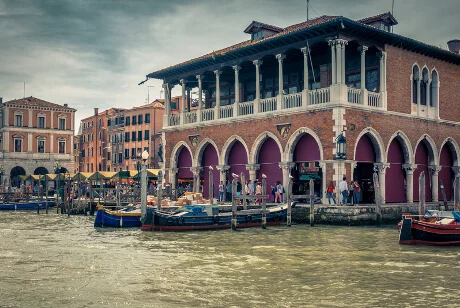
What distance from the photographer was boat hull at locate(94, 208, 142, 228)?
22047 millimetres

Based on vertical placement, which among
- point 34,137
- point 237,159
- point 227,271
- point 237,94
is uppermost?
point 34,137

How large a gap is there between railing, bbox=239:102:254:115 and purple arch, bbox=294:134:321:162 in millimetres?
3212

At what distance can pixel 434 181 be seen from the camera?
87.3 ft

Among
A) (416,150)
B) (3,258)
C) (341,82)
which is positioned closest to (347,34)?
(341,82)

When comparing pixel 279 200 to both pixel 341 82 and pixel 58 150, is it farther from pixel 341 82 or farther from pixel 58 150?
pixel 58 150

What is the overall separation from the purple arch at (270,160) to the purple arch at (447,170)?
8.21 meters

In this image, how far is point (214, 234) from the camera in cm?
1927

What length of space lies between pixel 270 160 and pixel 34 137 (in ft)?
125

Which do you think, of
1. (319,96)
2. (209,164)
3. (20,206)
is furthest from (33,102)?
(319,96)

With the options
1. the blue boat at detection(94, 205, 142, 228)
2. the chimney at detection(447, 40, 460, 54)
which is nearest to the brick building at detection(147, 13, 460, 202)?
the chimney at detection(447, 40, 460, 54)

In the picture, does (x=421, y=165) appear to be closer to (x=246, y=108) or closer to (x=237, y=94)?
(x=246, y=108)

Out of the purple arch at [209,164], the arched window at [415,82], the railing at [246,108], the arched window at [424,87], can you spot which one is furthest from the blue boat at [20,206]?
the arched window at [424,87]

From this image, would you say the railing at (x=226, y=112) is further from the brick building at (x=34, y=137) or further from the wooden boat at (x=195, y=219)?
the brick building at (x=34, y=137)

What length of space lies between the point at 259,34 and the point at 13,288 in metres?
21.1
